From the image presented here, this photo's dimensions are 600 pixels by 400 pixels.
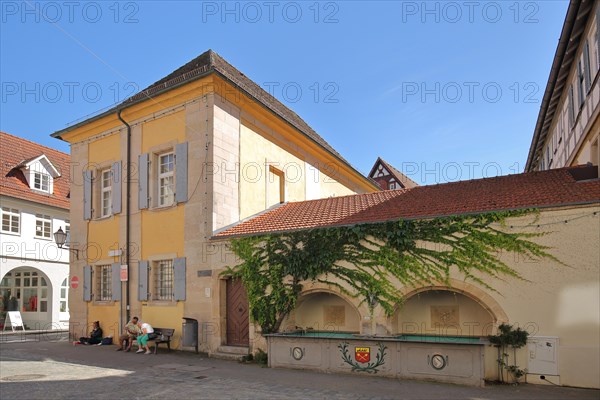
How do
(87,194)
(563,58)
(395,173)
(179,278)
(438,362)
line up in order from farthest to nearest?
1. (395,173)
2. (87,194)
3. (563,58)
4. (179,278)
5. (438,362)

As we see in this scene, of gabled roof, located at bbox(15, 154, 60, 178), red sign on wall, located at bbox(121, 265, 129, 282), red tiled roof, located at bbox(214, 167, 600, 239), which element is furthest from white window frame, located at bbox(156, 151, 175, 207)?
gabled roof, located at bbox(15, 154, 60, 178)

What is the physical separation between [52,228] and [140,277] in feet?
40.8

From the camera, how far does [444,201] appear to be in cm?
1275

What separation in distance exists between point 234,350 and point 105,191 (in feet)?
27.5

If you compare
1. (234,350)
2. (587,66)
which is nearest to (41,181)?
(234,350)

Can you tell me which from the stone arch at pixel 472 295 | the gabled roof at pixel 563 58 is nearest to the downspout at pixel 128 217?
the stone arch at pixel 472 295

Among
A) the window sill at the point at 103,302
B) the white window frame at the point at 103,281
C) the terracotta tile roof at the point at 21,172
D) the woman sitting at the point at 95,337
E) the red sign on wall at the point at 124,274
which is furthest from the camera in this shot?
the terracotta tile roof at the point at 21,172

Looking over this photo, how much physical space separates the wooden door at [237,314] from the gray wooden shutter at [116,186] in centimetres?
549

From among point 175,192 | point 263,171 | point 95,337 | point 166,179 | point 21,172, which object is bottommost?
point 95,337

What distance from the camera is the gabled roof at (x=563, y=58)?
14352mm

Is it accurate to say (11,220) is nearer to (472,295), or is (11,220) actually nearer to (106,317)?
(106,317)

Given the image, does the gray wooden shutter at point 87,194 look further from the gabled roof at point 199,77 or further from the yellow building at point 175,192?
the gabled roof at point 199,77

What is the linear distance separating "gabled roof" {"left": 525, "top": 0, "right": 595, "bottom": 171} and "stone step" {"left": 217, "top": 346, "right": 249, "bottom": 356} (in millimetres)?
13044

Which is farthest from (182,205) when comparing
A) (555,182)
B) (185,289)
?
(555,182)
